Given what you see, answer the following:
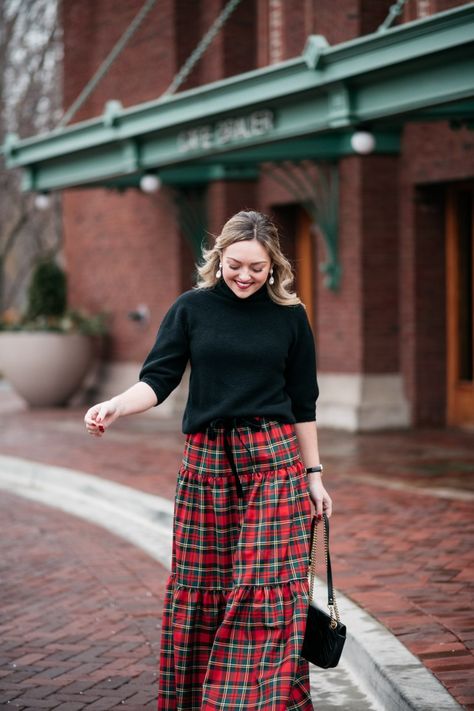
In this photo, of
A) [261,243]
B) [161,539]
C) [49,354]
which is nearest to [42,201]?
[49,354]

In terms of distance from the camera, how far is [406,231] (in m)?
13.6

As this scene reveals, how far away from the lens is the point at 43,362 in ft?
56.4

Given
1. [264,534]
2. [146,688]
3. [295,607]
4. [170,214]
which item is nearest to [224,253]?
[264,534]

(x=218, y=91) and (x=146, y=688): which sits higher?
(x=218, y=91)

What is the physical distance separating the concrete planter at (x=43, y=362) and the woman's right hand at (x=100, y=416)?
13.5m

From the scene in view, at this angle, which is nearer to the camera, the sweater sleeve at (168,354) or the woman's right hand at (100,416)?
the woman's right hand at (100,416)

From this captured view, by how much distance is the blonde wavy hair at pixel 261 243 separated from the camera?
13.2 feet

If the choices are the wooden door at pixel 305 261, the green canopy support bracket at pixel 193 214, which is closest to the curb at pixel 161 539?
the wooden door at pixel 305 261

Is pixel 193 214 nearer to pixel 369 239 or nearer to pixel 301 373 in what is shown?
pixel 369 239

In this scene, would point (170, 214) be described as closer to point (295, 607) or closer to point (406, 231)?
point (406, 231)

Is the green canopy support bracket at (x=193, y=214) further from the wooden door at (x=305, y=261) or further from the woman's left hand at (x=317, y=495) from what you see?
the woman's left hand at (x=317, y=495)

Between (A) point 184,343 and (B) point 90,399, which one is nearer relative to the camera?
(A) point 184,343

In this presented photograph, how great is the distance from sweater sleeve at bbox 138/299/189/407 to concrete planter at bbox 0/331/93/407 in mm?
13274

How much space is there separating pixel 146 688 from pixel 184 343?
1.64 metres
